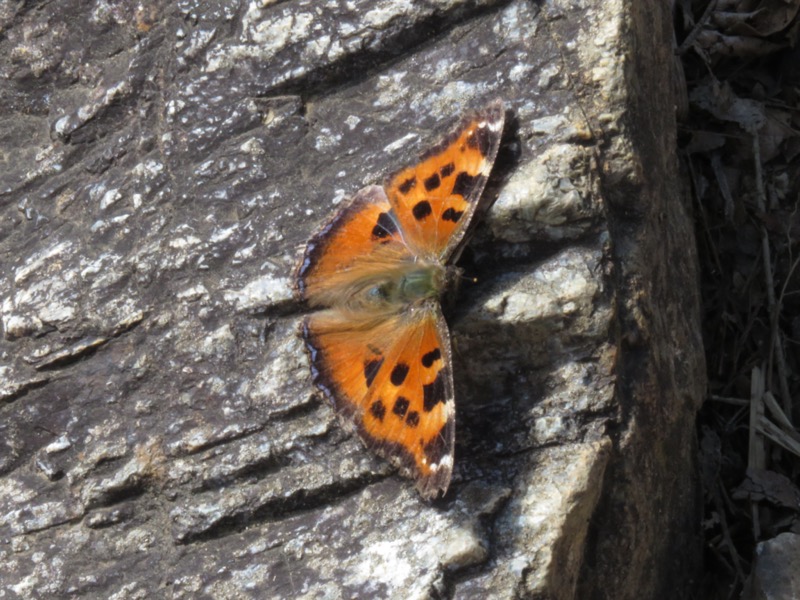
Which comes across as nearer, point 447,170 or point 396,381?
point 396,381

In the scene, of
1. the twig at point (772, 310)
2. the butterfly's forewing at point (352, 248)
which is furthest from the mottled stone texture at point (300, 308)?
the twig at point (772, 310)

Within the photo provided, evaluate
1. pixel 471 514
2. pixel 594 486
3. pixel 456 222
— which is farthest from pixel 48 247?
pixel 594 486

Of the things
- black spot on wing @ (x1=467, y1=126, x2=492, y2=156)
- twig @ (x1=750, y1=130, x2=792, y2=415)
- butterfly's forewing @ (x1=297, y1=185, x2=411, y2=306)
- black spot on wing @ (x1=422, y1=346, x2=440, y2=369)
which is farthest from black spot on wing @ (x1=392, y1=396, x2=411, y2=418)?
twig @ (x1=750, y1=130, x2=792, y2=415)

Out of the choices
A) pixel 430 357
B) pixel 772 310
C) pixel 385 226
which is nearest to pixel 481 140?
pixel 385 226

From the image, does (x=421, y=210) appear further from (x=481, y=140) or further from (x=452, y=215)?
(x=481, y=140)

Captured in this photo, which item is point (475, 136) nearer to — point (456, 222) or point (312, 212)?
point (456, 222)

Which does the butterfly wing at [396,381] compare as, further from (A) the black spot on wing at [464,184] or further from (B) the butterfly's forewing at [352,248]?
(A) the black spot on wing at [464,184]
